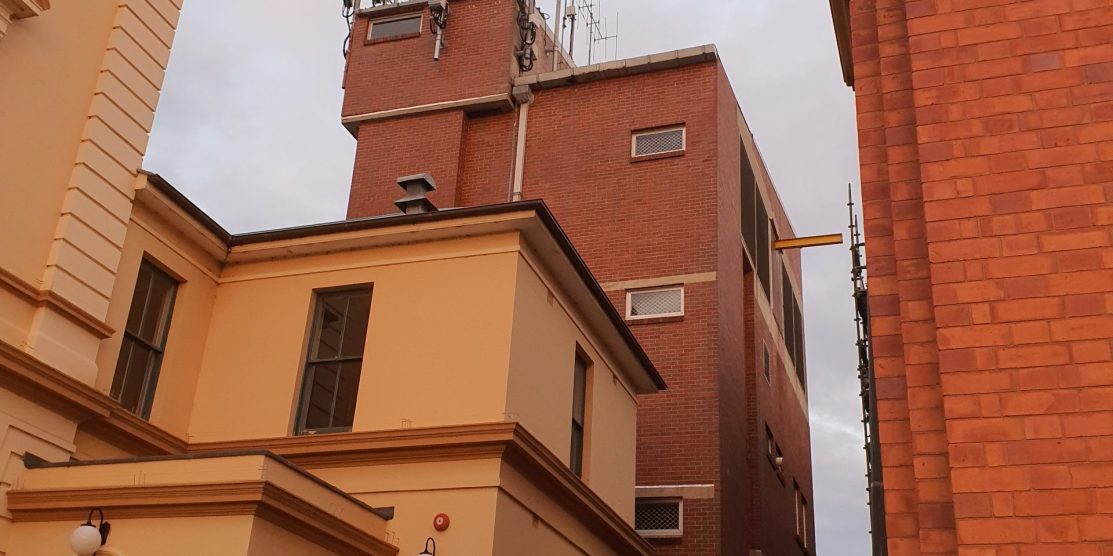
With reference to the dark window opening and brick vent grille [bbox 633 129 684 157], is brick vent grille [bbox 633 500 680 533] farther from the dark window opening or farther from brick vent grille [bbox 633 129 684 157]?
brick vent grille [bbox 633 129 684 157]

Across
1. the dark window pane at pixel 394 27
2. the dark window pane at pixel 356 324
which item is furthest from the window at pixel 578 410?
the dark window pane at pixel 394 27

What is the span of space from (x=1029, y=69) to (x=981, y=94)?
33 centimetres

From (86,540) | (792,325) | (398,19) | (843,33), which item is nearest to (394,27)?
(398,19)

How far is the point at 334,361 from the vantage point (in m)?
14.4

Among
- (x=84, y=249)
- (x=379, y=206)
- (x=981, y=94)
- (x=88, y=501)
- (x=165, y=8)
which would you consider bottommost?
(x=88, y=501)

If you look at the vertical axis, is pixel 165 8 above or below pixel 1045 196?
above

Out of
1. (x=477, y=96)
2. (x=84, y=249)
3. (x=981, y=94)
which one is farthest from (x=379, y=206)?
(x=981, y=94)

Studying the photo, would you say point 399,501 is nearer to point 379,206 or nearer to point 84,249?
point 84,249

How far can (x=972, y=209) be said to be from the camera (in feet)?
21.5

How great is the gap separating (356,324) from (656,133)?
11.3 metres

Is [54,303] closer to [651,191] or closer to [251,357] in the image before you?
[251,357]

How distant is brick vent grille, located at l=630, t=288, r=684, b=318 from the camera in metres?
22.1

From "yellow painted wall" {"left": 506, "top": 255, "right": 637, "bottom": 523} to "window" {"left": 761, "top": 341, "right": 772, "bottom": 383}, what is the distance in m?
8.06

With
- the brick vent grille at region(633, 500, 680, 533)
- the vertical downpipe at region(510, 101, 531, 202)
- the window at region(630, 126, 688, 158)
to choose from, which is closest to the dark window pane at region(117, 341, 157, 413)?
the brick vent grille at region(633, 500, 680, 533)
